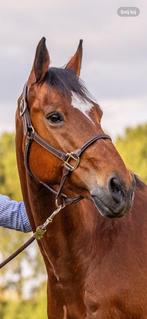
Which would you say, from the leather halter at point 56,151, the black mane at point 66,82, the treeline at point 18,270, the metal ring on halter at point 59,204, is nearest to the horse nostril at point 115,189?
the leather halter at point 56,151

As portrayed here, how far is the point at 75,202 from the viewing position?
7094mm

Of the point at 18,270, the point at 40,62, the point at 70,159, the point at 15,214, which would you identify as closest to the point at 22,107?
the point at 40,62

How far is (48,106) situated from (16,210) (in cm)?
135

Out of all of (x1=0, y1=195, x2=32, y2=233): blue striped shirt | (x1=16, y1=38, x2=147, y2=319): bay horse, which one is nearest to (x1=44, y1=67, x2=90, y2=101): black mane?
(x1=16, y1=38, x2=147, y2=319): bay horse

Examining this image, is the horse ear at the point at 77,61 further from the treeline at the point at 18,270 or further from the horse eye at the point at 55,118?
the treeline at the point at 18,270

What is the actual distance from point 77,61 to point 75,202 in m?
1.13

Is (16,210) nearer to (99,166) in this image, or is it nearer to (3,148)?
(99,166)

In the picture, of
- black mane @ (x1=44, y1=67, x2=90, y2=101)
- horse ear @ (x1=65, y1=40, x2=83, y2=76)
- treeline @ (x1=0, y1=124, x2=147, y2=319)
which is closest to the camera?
black mane @ (x1=44, y1=67, x2=90, y2=101)

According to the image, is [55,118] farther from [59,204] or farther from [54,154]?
[59,204]

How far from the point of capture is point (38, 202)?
7.27 m

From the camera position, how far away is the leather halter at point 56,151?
685cm

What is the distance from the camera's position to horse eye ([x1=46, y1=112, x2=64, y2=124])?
6910 millimetres

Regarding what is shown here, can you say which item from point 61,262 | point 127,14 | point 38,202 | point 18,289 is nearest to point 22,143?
point 38,202

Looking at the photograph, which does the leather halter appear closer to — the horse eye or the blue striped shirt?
the horse eye
